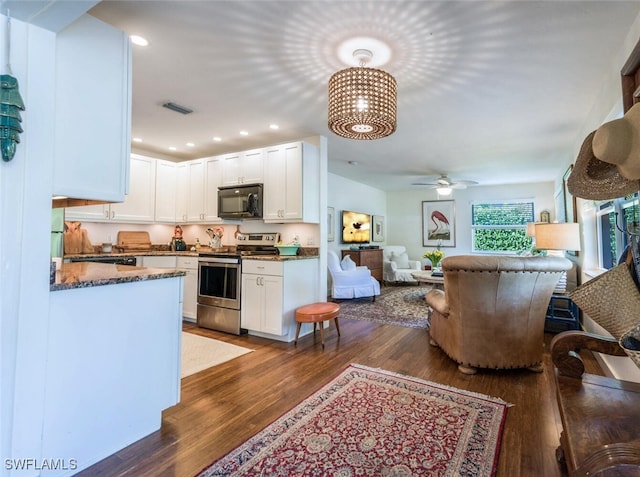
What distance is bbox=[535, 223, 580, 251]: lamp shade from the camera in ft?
12.0

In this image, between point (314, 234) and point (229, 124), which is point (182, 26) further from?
point (314, 234)

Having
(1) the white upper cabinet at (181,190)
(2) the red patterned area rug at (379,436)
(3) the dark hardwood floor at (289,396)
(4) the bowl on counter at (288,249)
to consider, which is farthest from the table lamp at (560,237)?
(1) the white upper cabinet at (181,190)

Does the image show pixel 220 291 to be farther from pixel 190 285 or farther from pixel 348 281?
pixel 348 281

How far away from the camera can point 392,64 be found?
2410mm

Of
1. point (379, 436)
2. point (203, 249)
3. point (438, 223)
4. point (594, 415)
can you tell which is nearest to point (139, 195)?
point (203, 249)

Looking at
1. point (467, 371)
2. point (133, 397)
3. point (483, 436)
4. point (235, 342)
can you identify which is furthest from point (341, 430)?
point (235, 342)

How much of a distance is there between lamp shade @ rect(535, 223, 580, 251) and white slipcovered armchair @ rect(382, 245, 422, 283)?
354 centimetres

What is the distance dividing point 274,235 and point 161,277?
104 inches

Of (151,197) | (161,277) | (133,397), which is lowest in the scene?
(133,397)

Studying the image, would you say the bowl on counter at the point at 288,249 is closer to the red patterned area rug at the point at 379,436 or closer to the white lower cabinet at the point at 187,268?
the white lower cabinet at the point at 187,268

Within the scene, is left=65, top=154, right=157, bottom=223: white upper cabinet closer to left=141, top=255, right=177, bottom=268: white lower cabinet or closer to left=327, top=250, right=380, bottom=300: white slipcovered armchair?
left=141, top=255, right=177, bottom=268: white lower cabinet

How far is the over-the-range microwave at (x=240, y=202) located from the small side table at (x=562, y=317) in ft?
12.4

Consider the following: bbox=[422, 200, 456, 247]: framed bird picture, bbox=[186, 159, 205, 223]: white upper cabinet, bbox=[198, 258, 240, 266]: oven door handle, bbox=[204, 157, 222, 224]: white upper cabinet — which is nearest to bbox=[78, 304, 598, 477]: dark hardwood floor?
bbox=[198, 258, 240, 266]: oven door handle

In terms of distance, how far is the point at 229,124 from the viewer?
3.75 metres
